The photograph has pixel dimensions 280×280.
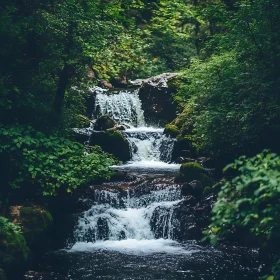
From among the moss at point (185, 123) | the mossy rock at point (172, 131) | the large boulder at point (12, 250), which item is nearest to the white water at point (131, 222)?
the large boulder at point (12, 250)

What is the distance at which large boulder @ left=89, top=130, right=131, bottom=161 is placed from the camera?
1834 centimetres

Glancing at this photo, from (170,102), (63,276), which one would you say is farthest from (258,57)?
(170,102)

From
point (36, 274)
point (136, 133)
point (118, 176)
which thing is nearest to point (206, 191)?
point (118, 176)

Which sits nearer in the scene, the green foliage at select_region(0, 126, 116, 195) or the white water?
the green foliage at select_region(0, 126, 116, 195)

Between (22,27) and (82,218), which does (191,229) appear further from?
(22,27)

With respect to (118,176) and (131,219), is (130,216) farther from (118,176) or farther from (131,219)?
(118,176)

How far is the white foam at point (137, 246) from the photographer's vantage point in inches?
428

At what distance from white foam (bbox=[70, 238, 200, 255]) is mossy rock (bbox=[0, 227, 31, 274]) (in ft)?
7.72

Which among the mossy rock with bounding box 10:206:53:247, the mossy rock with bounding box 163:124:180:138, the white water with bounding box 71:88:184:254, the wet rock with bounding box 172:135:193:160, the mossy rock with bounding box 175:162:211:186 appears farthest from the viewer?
the mossy rock with bounding box 163:124:180:138

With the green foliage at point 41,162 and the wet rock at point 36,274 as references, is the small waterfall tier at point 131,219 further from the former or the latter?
the wet rock at point 36,274

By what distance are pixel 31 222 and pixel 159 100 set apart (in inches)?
552

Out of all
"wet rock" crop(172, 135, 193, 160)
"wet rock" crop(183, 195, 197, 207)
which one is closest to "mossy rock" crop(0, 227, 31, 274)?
"wet rock" crop(183, 195, 197, 207)

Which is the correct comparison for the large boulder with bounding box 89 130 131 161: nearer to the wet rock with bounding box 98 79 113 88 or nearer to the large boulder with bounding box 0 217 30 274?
the wet rock with bounding box 98 79 113 88

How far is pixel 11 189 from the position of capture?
10.9 meters
